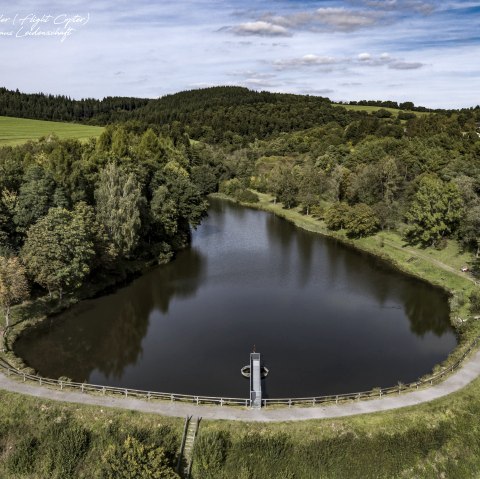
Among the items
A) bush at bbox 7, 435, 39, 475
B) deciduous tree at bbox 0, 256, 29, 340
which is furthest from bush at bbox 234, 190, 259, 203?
bush at bbox 7, 435, 39, 475

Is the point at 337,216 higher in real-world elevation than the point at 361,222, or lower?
higher

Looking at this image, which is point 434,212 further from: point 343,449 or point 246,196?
point 343,449

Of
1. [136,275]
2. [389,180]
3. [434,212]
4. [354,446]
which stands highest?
[389,180]

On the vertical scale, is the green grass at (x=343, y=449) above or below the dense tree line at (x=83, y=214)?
below

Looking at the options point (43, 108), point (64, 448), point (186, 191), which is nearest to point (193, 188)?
point (186, 191)

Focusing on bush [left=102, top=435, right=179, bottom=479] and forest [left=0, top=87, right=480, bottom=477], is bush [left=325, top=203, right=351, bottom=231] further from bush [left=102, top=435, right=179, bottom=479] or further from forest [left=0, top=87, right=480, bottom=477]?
bush [left=102, top=435, right=179, bottom=479]

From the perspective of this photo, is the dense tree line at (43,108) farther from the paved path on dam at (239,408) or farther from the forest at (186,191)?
the paved path on dam at (239,408)

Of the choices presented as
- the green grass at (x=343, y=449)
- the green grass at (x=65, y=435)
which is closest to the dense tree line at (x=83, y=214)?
the green grass at (x=65, y=435)
